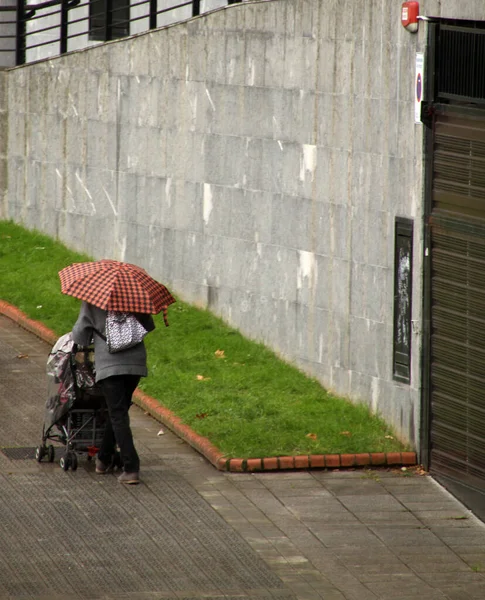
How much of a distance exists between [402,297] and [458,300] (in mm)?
841

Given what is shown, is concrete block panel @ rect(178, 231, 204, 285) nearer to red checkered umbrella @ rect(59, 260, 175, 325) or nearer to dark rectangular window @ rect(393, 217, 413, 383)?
dark rectangular window @ rect(393, 217, 413, 383)

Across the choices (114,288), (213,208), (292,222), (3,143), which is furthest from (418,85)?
(3,143)

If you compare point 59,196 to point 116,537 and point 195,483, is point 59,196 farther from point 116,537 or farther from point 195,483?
point 116,537

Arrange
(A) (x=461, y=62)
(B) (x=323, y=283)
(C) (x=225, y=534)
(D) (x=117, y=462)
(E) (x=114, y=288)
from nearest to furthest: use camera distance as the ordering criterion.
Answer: (C) (x=225, y=534), (E) (x=114, y=288), (A) (x=461, y=62), (D) (x=117, y=462), (B) (x=323, y=283)

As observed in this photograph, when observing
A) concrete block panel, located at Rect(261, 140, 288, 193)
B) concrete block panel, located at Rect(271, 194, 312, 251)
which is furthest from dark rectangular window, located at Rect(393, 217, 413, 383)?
concrete block panel, located at Rect(261, 140, 288, 193)

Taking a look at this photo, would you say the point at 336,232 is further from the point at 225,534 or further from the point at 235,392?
the point at 225,534

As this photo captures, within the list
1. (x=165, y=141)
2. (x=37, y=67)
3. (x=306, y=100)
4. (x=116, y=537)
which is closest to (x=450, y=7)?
(x=306, y=100)

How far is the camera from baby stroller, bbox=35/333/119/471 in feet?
34.7

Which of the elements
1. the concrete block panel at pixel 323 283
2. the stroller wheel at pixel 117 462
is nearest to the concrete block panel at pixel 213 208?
the concrete block panel at pixel 323 283

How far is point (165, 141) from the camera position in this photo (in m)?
15.9

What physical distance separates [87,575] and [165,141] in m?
8.12

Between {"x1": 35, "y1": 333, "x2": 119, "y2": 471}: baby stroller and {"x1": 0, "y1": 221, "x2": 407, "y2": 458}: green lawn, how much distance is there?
1.07m

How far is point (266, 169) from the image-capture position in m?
13.9

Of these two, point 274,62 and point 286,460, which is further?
point 274,62
